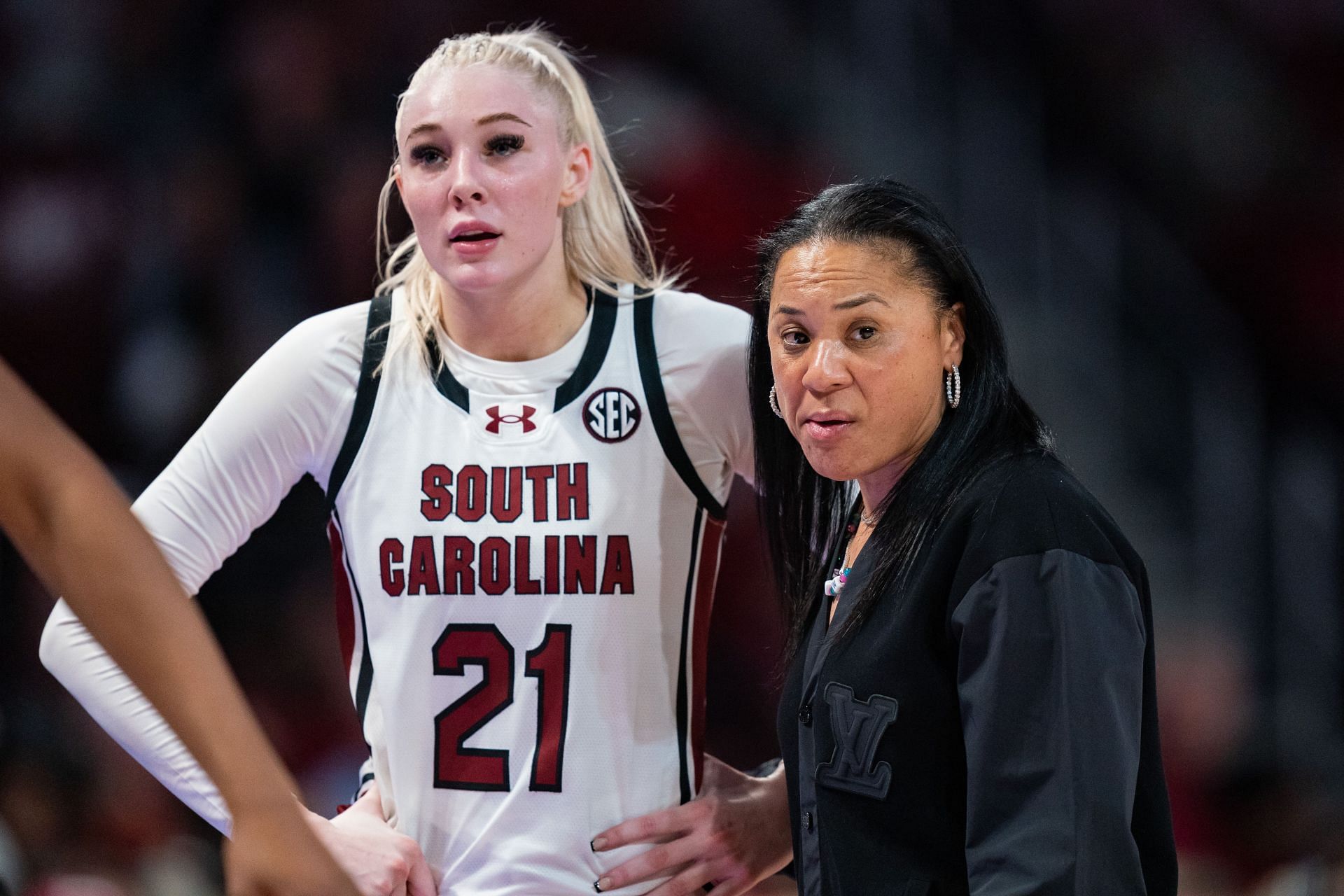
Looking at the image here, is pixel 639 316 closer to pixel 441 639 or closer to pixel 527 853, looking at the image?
pixel 441 639

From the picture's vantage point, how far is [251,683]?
17.7 feet

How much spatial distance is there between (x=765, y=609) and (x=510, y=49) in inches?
119

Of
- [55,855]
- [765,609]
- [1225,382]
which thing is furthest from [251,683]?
[1225,382]

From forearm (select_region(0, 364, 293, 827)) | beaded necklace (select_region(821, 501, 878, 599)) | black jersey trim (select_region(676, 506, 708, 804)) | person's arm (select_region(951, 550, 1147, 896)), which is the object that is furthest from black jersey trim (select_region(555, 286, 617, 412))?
forearm (select_region(0, 364, 293, 827))

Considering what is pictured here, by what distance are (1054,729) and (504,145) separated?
143 cm

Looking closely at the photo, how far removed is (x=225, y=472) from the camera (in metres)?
2.64

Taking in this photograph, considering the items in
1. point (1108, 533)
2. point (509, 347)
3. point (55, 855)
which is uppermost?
point (509, 347)

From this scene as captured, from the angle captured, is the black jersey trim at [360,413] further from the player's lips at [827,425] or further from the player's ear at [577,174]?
the player's lips at [827,425]

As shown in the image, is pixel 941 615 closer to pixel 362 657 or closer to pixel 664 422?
pixel 664 422

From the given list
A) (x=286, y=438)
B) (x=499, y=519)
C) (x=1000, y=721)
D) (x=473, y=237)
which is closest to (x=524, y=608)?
(x=499, y=519)

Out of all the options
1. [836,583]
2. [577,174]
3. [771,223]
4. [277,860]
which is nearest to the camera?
[277,860]

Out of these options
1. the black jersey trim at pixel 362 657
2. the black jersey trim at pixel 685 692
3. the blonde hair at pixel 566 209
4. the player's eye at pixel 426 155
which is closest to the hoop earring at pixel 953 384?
the black jersey trim at pixel 685 692

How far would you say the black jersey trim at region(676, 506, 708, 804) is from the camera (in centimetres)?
262

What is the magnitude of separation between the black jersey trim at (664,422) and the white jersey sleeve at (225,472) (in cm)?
52
